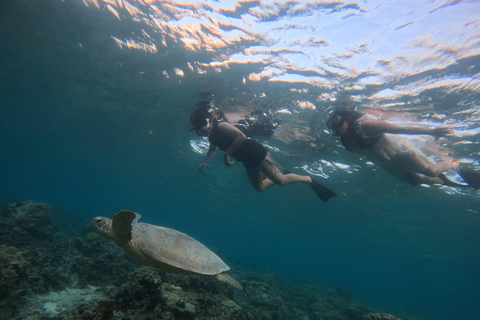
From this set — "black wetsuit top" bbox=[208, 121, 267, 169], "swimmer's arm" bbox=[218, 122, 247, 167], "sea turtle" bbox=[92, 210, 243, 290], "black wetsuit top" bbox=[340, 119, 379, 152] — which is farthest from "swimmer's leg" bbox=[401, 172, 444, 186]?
"sea turtle" bbox=[92, 210, 243, 290]

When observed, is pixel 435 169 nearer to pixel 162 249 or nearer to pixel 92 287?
pixel 162 249

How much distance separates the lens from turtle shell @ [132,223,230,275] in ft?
11.0

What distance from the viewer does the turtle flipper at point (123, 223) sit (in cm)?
281

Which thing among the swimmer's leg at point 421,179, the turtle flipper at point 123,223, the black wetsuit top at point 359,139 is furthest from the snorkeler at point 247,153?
the turtle flipper at point 123,223

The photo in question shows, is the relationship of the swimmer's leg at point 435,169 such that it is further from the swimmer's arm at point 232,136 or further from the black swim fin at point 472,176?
the swimmer's arm at point 232,136

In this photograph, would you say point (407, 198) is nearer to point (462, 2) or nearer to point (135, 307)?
point (462, 2)

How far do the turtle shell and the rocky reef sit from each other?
224mm

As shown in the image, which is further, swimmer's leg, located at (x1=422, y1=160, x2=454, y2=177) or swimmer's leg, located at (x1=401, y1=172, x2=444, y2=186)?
swimmer's leg, located at (x1=401, y1=172, x2=444, y2=186)

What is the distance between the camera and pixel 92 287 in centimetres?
584

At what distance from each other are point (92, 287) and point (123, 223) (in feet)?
15.4

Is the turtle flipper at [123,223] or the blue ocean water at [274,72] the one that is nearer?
the turtle flipper at [123,223]

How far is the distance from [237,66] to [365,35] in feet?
17.1

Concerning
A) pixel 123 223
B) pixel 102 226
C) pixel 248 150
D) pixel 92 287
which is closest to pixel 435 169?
pixel 248 150

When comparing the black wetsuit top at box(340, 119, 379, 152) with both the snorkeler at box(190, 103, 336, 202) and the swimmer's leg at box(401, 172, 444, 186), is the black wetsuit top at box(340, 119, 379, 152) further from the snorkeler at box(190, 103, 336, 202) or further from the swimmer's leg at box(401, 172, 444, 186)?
the snorkeler at box(190, 103, 336, 202)
